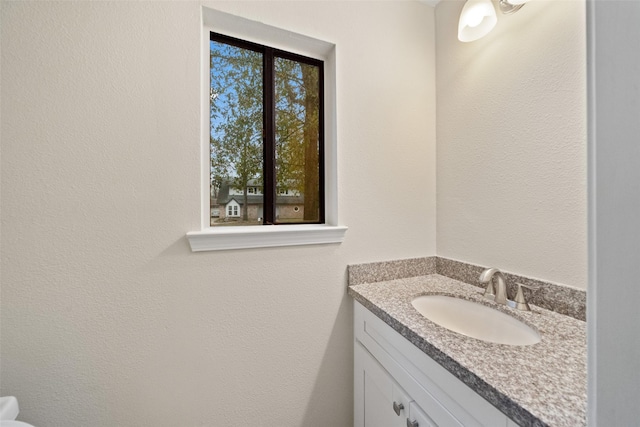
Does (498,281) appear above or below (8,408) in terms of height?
above

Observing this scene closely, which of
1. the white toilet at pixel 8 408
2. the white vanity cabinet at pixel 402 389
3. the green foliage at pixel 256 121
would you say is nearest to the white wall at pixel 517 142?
the white vanity cabinet at pixel 402 389

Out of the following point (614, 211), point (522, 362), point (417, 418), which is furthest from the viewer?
point (417, 418)

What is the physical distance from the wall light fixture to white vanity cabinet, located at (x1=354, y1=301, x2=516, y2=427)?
127 centimetres

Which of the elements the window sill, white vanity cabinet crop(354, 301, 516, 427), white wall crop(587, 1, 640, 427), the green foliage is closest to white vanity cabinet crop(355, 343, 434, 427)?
white vanity cabinet crop(354, 301, 516, 427)

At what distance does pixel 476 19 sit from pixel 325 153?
825 mm

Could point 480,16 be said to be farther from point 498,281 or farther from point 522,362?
point 522,362

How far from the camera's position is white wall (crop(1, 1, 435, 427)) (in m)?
0.82

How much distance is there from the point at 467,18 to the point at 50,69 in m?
1.55

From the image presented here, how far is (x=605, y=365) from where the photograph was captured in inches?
9.9

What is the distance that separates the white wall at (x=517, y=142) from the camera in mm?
875

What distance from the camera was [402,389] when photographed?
2.77 ft

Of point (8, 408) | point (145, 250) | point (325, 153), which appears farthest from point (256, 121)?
point (8, 408)

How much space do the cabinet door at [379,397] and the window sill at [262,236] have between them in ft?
1.76

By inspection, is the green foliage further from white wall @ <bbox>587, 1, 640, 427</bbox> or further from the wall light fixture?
white wall @ <bbox>587, 1, 640, 427</bbox>
